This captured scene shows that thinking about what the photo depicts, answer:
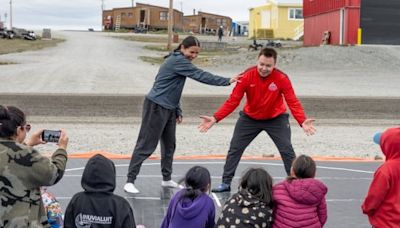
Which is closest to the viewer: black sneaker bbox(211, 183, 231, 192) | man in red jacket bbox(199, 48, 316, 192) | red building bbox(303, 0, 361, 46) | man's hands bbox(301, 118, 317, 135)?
man's hands bbox(301, 118, 317, 135)

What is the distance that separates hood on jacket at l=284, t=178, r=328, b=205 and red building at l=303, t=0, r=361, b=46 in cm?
3551

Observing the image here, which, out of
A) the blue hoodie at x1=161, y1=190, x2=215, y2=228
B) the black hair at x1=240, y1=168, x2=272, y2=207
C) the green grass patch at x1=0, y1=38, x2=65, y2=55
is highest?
the green grass patch at x1=0, y1=38, x2=65, y2=55

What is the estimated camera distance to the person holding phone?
4.39 meters

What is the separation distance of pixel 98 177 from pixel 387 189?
2051mm

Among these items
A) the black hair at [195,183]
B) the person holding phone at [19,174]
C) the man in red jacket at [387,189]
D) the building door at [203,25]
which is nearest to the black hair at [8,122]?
the person holding phone at [19,174]

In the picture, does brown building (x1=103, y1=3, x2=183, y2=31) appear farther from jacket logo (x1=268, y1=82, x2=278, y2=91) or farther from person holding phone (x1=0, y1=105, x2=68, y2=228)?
person holding phone (x1=0, y1=105, x2=68, y2=228)

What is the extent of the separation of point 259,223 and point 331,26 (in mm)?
38518

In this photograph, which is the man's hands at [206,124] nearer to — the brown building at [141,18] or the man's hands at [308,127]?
the man's hands at [308,127]

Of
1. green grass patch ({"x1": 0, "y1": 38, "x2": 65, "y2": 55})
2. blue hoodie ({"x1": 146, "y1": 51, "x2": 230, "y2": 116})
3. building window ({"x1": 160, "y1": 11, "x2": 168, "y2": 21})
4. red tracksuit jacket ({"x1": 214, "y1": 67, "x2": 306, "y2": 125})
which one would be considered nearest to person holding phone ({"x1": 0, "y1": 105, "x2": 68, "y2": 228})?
blue hoodie ({"x1": 146, "y1": 51, "x2": 230, "y2": 116})

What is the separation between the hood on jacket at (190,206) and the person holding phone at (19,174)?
970mm

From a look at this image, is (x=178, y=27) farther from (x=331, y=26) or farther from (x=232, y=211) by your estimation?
(x=232, y=211)

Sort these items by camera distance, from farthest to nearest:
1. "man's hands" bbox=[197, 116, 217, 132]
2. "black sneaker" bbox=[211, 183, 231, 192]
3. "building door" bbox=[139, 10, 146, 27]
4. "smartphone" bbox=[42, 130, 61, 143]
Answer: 1. "building door" bbox=[139, 10, 146, 27]
2. "black sneaker" bbox=[211, 183, 231, 192]
3. "man's hands" bbox=[197, 116, 217, 132]
4. "smartphone" bbox=[42, 130, 61, 143]

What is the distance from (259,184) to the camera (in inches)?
191

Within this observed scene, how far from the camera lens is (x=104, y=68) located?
111 ft
